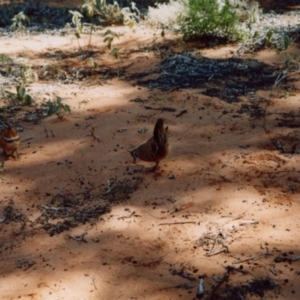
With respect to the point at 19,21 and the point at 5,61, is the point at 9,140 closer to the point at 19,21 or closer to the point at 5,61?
the point at 5,61

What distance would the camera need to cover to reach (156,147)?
4.34m

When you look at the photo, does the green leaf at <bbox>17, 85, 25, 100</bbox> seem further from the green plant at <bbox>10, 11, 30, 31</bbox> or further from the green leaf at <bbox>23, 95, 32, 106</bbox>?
the green plant at <bbox>10, 11, 30, 31</bbox>

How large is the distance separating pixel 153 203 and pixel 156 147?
54 cm

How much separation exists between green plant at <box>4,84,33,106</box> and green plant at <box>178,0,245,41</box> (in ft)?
11.4

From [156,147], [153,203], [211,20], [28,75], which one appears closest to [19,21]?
[28,75]

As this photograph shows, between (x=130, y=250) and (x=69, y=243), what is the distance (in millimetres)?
515

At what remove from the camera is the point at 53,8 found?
1257cm

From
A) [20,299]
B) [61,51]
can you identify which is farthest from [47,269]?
[61,51]

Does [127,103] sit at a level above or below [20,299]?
above

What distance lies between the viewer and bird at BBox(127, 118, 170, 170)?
4.27m

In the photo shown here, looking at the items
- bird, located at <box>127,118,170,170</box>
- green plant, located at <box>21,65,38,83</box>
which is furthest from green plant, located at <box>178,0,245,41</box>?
bird, located at <box>127,118,170,170</box>

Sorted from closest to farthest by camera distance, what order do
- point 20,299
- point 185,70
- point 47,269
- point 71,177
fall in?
point 20,299 < point 47,269 < point 71,177 < point 185,70

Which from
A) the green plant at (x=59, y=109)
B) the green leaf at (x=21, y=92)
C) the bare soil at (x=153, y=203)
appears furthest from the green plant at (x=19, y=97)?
the green plant at (x=59, y=109)

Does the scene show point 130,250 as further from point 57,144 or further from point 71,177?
point 57,144
